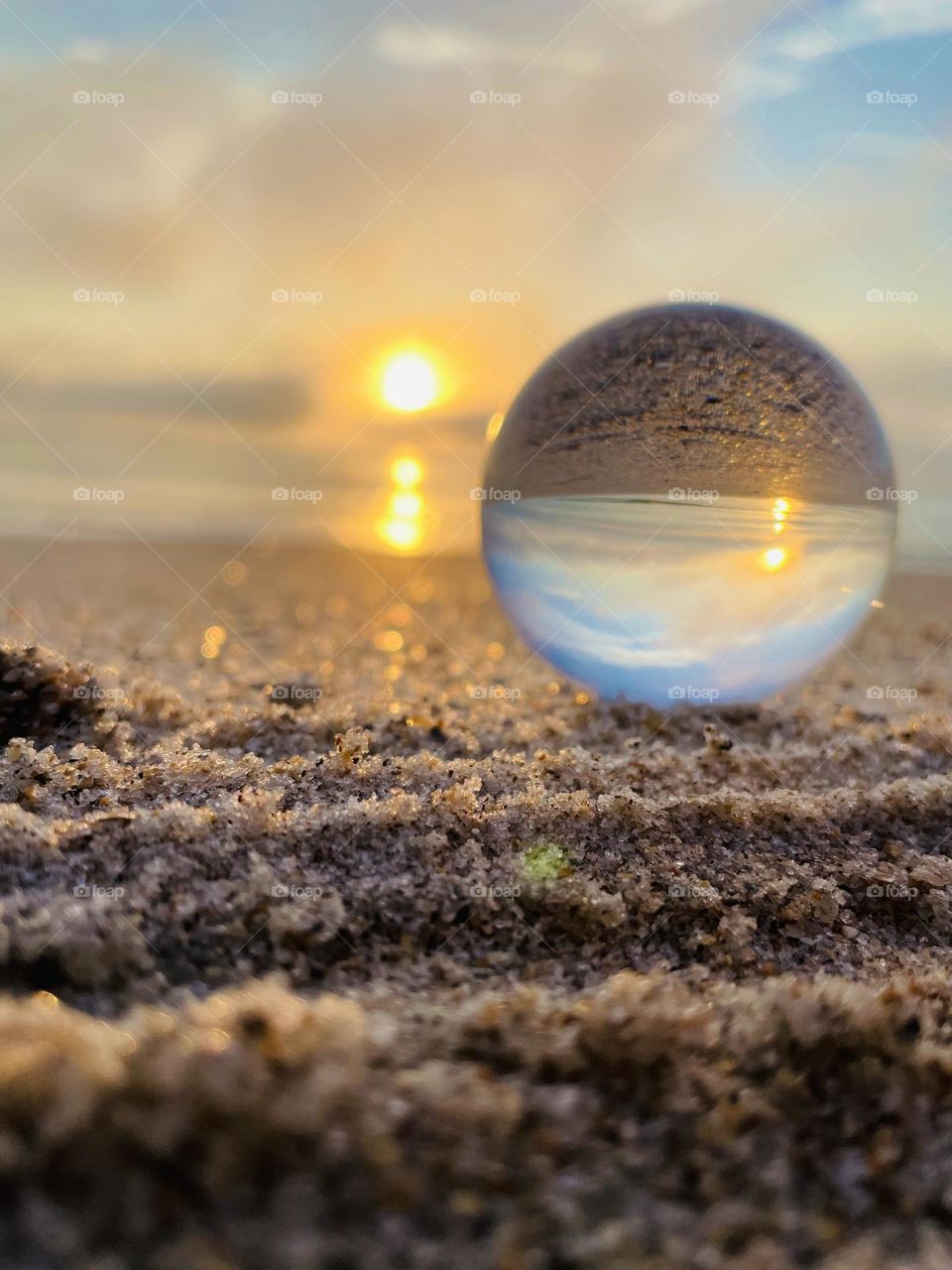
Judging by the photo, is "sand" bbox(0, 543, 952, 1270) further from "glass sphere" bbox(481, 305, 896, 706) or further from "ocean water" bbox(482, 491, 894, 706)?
"glass sphere" bbox(481, 305, 896, 706)

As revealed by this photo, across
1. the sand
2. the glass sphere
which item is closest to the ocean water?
the glass sphere

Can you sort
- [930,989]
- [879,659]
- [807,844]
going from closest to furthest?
[930,989] < [807,844] < [879,659]

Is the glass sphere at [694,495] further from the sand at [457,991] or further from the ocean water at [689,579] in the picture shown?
the sand at [457,991]

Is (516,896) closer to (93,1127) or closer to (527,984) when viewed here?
(527,984)

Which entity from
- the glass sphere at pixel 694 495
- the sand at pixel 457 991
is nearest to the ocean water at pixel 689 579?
the glass sphere at pixel 694 495

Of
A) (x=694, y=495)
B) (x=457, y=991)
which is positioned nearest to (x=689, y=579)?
(x=694, y=495)

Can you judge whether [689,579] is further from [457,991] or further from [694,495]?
[457,991]

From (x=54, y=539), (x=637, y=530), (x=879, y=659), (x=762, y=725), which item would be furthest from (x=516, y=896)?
(x=54, y=539)
